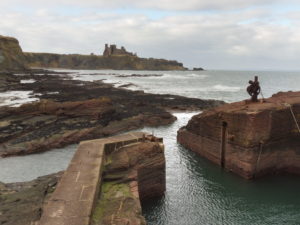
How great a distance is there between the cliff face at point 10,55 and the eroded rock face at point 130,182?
99511 millimetres

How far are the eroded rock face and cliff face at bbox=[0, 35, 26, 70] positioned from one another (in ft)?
326

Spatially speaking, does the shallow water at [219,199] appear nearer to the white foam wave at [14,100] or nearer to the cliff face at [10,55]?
the white foam wave at [14,100]

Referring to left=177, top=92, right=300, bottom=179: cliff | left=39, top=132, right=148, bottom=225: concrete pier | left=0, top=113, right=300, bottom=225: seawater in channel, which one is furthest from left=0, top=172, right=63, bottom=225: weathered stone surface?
left=177, top=92, right=300, bottom=179: cliff

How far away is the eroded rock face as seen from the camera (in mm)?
8445

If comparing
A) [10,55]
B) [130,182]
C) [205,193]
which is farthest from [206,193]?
[10,55]

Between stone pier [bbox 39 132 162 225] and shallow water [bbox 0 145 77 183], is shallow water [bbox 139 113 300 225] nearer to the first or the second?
stone pier [bbox 39 132 162 225]

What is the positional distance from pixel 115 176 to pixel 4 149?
38.8 feet

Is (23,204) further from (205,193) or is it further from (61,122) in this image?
(61,122)

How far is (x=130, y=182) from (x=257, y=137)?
24.5 feet

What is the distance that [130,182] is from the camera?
11.1 metres

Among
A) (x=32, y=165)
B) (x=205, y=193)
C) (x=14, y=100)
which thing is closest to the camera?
(x=205, y=193)

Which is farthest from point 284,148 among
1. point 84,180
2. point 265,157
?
point 84,180

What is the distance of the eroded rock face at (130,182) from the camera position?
8.45 metres

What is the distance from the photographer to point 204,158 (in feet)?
60.8
